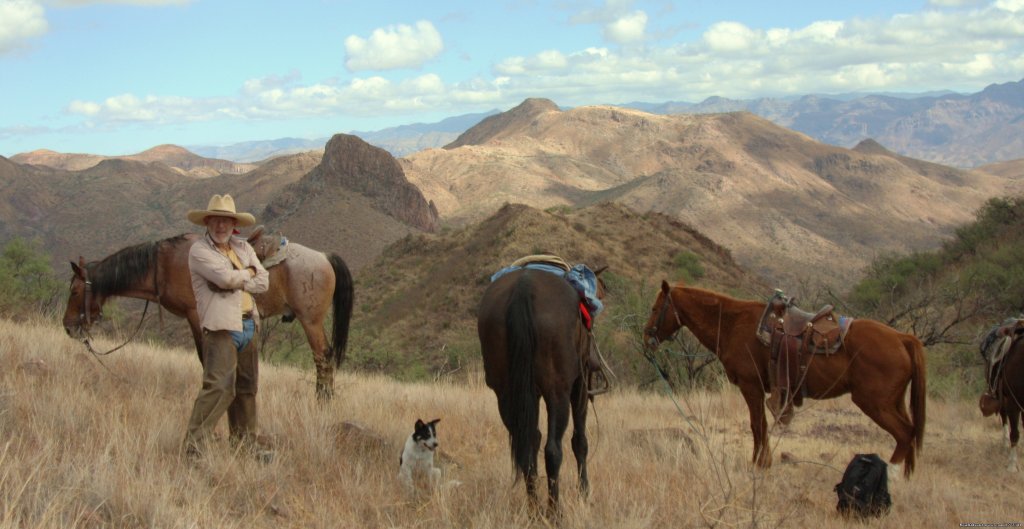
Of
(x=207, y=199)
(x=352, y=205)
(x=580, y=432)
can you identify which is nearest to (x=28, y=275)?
(x=580, y=432)

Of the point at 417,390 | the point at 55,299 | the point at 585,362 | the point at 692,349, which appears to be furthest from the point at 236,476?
the point at 55,299

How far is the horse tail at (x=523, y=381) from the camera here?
4.91 m

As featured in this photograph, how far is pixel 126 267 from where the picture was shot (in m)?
8.15

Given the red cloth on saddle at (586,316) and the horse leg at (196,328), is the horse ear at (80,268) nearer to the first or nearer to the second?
the horse leg at (196,328)

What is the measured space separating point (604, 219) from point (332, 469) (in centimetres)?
3117

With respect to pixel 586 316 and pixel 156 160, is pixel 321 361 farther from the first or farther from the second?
pixel 156 160

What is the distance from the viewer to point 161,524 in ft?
13.0

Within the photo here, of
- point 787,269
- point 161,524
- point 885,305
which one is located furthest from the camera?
point 787,269

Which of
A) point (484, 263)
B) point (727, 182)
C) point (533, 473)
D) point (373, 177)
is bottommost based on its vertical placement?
point (484, 263)

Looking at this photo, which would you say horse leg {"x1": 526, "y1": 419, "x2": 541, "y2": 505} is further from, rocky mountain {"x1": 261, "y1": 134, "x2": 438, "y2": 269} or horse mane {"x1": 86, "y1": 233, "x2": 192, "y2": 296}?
rocky mountain {"x1": 261, "y1": 134, "x2": 438, "y2": 269}

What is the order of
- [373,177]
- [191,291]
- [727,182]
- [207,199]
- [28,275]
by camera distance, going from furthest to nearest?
[207,199] < [727,182] < [373,177] < [28,275] < [191,291]

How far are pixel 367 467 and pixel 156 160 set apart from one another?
472 feet

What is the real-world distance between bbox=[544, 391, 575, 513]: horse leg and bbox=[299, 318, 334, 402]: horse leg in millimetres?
3843

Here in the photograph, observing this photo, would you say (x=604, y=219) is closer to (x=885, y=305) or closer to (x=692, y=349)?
(x=885, y=305)
